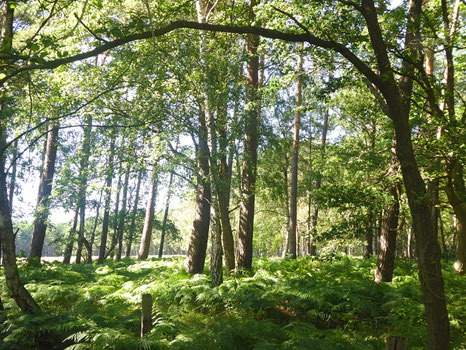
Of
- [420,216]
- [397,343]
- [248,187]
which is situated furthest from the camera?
[248,187]

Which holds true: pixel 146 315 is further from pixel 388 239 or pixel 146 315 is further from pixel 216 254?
pixel 388 239

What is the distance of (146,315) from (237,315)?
212cm

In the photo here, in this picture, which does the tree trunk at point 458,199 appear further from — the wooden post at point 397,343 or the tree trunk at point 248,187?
the tree trunk at point 248,187

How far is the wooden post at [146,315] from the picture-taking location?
535 centimetres

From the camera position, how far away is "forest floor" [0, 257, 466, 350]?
524 cm

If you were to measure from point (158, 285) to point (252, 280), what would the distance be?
2353 millimetres

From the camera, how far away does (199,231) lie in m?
11.6

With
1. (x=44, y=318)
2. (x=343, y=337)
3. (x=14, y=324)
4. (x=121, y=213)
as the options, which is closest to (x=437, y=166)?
(x=343, y=337)

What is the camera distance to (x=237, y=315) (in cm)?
690

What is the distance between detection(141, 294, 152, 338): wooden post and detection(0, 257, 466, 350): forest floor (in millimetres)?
175

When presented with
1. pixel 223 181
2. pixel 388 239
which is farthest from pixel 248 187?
pixel 388 239

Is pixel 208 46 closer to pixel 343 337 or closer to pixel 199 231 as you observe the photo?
pixel 199 231

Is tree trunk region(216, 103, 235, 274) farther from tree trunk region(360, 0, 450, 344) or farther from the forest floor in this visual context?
tree trunk region(360, 0, 450, 344)

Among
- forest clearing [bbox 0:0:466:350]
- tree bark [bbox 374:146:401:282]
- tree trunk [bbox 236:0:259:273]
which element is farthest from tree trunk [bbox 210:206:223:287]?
tree bark [bbox 374:146:401:282]
